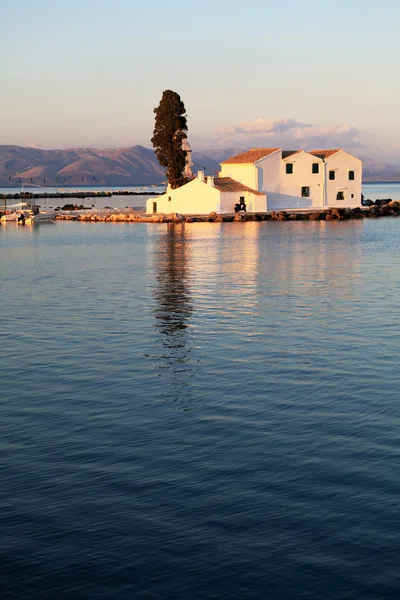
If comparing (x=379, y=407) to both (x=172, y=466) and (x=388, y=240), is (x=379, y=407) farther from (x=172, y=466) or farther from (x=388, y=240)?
(x=388, y=240)

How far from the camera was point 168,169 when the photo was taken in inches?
3489

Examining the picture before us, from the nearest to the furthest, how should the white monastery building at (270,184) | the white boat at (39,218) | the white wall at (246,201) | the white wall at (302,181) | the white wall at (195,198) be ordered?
the white wall at (195,198)
the white monastery building at (270,184)
the white wall at (246,201)
the white wall at (302,181)
the white boat at (39,218)

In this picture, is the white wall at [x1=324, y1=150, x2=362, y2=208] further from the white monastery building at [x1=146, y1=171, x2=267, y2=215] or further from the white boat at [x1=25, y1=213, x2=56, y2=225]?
the white boat at [x1=25, y1=213, x2=56, y2=225]

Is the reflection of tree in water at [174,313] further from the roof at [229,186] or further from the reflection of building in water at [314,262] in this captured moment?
the roof at [229,186]

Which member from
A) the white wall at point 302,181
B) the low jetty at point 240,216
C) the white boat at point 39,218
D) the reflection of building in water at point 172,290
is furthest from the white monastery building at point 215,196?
the reflection of building in water at point 172,290

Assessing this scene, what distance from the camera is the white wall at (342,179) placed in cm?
8994

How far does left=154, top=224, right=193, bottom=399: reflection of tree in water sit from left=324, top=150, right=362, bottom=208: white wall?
3991 centimetres

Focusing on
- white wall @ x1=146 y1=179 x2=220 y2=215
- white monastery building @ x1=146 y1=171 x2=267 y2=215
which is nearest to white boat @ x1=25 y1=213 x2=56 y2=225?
white wall @ x1=146 y1=179 x2=220 y2=215

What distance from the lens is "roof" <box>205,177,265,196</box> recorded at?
84125mm

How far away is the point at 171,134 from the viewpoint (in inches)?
3445

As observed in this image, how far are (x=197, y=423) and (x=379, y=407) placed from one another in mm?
3498

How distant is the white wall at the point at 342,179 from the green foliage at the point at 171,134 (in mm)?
15998

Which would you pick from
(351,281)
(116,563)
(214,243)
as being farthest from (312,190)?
(116,563)

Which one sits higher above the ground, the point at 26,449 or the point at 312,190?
the point at 312,190
